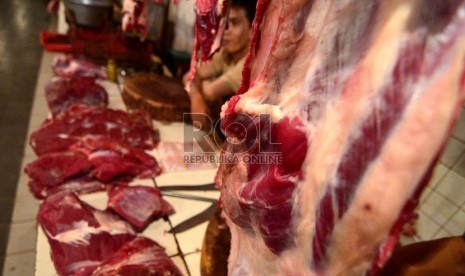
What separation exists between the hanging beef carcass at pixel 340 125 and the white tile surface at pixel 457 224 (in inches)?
48.5

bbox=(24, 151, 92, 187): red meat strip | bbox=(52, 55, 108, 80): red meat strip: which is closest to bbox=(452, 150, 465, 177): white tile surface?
bbox=(24, 151, 92, 187): red meat strip

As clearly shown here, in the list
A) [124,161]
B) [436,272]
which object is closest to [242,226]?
[436,272]

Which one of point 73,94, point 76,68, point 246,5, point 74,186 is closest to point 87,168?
point 74,186

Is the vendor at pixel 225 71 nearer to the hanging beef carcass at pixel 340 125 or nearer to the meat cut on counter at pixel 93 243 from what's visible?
the meat cut on counter at pixel 93 243

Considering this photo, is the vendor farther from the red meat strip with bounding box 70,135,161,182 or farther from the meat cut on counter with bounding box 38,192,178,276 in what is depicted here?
the meat cut on counter with bounding box 38,192,178,276

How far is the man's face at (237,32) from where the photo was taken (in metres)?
2.67

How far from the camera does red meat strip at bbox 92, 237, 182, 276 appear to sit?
5.12ft

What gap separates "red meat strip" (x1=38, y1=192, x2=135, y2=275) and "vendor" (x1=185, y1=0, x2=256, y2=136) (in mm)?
1253

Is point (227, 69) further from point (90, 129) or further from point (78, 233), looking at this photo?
point (78, 233)

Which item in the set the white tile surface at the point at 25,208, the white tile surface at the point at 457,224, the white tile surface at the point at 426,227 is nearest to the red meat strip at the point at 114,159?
the white tile surface at the point at 25,208

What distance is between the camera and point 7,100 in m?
3.70

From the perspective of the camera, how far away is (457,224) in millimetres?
1680

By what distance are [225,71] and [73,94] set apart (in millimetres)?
1472

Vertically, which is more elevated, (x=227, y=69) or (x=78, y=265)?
(x=227, y=69)
